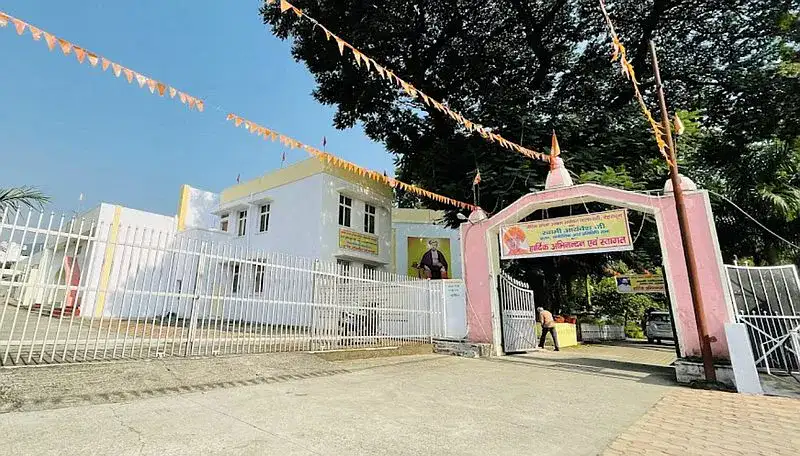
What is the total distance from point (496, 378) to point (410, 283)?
12.8ft

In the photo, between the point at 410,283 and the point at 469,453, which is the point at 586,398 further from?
the point at 410,283

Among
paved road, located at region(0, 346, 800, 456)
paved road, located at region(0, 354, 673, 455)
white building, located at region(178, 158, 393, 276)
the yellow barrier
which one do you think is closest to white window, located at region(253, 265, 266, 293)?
paved road, located at region(0, 346, 800, 456)

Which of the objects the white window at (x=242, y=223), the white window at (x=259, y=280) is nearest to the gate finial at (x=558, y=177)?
the white window at (x=259, y=280)

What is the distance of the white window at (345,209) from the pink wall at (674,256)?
7.63 metres

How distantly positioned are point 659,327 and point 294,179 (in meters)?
17.1

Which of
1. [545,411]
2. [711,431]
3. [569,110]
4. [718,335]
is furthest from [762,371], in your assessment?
[569,110]

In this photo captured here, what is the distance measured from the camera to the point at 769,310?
22.0 feet

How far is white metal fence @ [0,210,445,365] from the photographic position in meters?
4.59

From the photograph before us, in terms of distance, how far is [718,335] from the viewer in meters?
6.78

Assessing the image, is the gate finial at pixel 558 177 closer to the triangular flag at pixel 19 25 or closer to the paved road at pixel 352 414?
the paved road at pixel 352 414

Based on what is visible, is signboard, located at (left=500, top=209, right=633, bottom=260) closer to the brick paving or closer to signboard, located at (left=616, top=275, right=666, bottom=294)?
the brick paving

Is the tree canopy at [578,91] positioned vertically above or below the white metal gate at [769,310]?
above

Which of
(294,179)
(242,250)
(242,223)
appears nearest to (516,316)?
(242,250)

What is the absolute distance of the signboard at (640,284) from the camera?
24.2 meters
